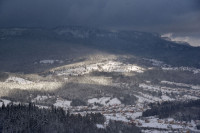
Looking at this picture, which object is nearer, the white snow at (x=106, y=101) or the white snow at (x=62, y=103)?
the white snow at (x=62, y=103)

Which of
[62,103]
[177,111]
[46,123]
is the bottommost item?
[46,123]

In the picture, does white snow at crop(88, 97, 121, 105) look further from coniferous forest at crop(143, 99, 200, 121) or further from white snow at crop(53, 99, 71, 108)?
coniferous forest at crop(143, 99, 200, 121)

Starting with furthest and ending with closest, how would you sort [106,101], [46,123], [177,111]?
1. [106,101]
2. [177,111]
3. [46,123]

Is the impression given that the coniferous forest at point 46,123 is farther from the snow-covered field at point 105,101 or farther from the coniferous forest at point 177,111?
the snow-covered field at point 105,101

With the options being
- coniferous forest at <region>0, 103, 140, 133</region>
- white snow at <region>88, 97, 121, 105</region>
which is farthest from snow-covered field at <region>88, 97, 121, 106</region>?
coniferous forest at <region>0, 103, 140, 133</region>

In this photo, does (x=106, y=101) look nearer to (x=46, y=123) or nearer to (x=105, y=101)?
(x=105, y=101)

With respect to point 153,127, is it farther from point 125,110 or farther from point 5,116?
point 5,116

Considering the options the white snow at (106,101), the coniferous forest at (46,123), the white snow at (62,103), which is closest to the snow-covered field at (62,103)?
the white snow at (62,103)

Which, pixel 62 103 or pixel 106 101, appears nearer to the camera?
pixel 62 103

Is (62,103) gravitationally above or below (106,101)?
below

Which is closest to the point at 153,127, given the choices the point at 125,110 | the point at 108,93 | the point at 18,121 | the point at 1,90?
the point at 125,110

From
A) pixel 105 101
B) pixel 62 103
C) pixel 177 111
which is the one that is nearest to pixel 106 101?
pixel 105 101
